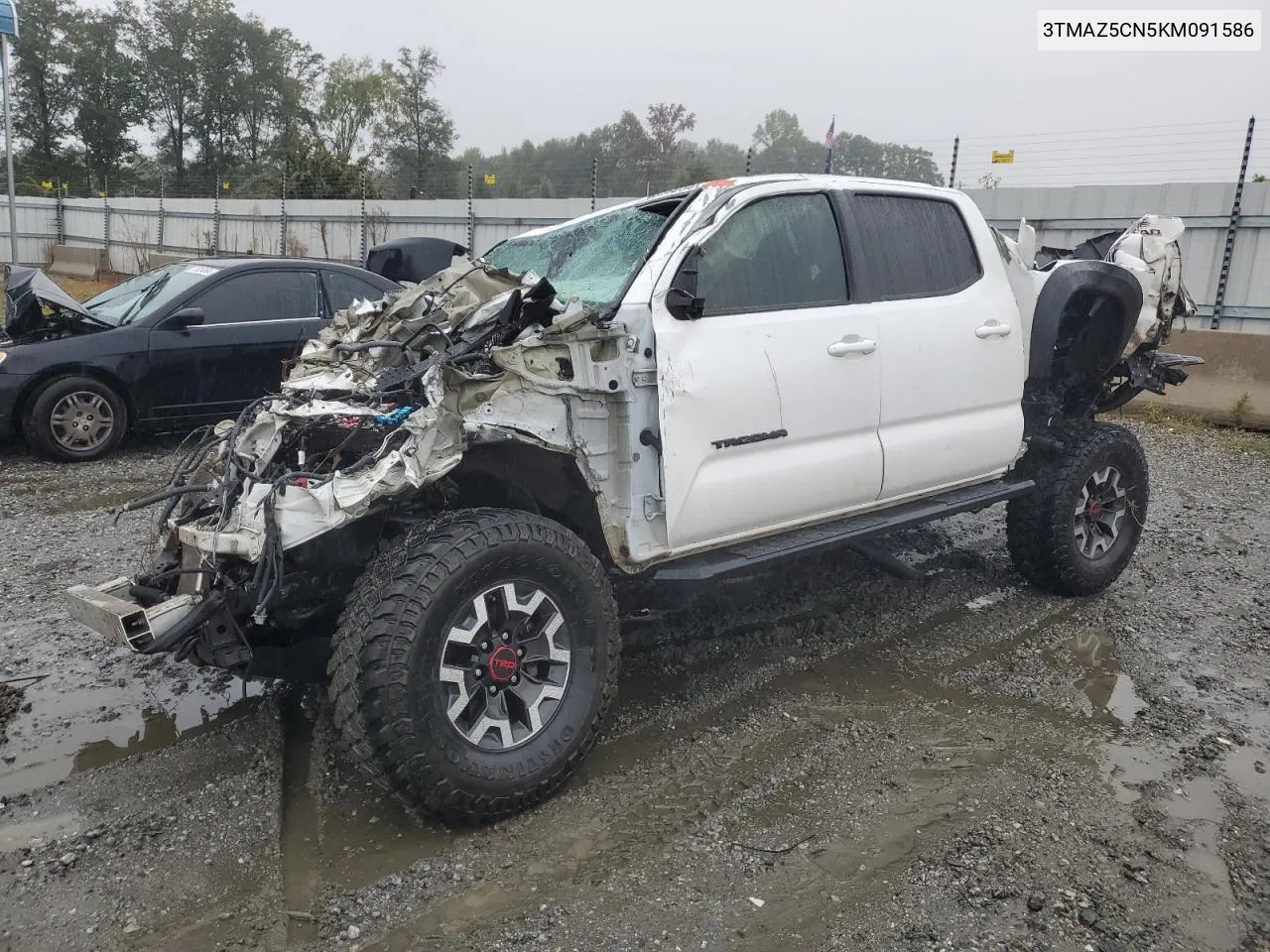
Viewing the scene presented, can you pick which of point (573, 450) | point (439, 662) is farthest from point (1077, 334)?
point (439, 662)

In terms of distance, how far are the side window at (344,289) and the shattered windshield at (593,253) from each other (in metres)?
3.77

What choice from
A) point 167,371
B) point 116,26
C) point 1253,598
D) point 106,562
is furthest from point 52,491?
point 116,26

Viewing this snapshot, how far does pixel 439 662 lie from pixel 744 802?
111 cm

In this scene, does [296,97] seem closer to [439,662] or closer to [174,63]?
[174,63]

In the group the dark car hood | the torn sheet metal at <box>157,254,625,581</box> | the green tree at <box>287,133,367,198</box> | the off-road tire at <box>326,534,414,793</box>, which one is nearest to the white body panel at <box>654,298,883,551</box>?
the torn sheet metal at <box>157,254,625,581</box>

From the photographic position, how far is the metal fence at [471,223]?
11086 mm

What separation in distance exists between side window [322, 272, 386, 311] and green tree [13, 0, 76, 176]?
4769 cm

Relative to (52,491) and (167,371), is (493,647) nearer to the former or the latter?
(52,491)

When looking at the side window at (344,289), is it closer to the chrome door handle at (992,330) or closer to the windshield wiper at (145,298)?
the windshield wiper at (145,298)

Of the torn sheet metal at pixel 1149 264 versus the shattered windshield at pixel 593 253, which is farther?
the torn sheet metal at pixel 1149 264

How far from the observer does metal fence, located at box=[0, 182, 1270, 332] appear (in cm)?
1109

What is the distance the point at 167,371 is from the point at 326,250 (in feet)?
55.2

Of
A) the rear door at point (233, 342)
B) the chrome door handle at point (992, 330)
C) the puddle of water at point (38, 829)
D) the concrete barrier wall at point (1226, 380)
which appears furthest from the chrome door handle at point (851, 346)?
the concrete barrier wall at point (1226, 380)

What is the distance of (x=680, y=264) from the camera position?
11.3 feet
